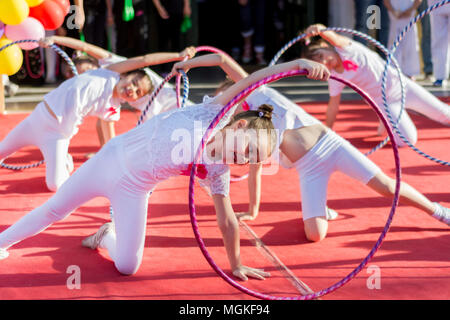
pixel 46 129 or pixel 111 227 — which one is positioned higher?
pixel 46 129

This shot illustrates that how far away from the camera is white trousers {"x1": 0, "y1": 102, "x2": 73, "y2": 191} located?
5.14m

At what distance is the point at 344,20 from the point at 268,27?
1757mm

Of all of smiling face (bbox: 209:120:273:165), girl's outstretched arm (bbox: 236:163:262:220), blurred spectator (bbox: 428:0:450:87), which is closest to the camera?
smiling face (bbox: 209:120:273:165)

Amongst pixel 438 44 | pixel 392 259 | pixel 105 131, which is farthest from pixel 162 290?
pixel 438 44

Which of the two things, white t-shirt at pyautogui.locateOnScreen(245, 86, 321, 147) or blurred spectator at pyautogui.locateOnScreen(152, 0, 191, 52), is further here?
blurred spectator at pyautogui.locateOnScreen(152, 0, 191, 52)

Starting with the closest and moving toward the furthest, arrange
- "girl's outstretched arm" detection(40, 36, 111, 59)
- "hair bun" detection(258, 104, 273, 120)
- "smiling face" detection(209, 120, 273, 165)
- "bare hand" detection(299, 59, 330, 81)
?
1. "bare hand" detection(299, 59, 330, 81)
2. "smiling face" detection(209, 120, 273, 165)
3. "hair bun" detection(258, 104, 273, 120)
4. "girl's outstretched arm" detection(40, 36, 111, 59)

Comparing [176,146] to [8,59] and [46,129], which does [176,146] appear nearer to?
[46,129]

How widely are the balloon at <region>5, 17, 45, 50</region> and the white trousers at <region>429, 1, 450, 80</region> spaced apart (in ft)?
16.9

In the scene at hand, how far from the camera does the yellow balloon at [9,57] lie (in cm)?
617

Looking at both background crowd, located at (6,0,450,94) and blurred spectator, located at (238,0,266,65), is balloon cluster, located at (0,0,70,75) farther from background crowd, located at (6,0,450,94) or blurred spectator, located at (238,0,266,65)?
blurred spectator, located at (238,0,266,65)

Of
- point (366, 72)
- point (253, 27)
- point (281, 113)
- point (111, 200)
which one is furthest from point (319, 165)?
point (253, 27)

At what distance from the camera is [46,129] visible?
5.15 metres

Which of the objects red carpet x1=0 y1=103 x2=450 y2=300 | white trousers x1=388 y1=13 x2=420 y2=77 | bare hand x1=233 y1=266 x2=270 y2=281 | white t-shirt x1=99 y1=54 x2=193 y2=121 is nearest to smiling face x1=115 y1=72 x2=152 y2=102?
white t-shirt x1=99 y1=54 x2=193 y2=121

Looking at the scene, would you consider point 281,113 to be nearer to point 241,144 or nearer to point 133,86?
point 241,144
